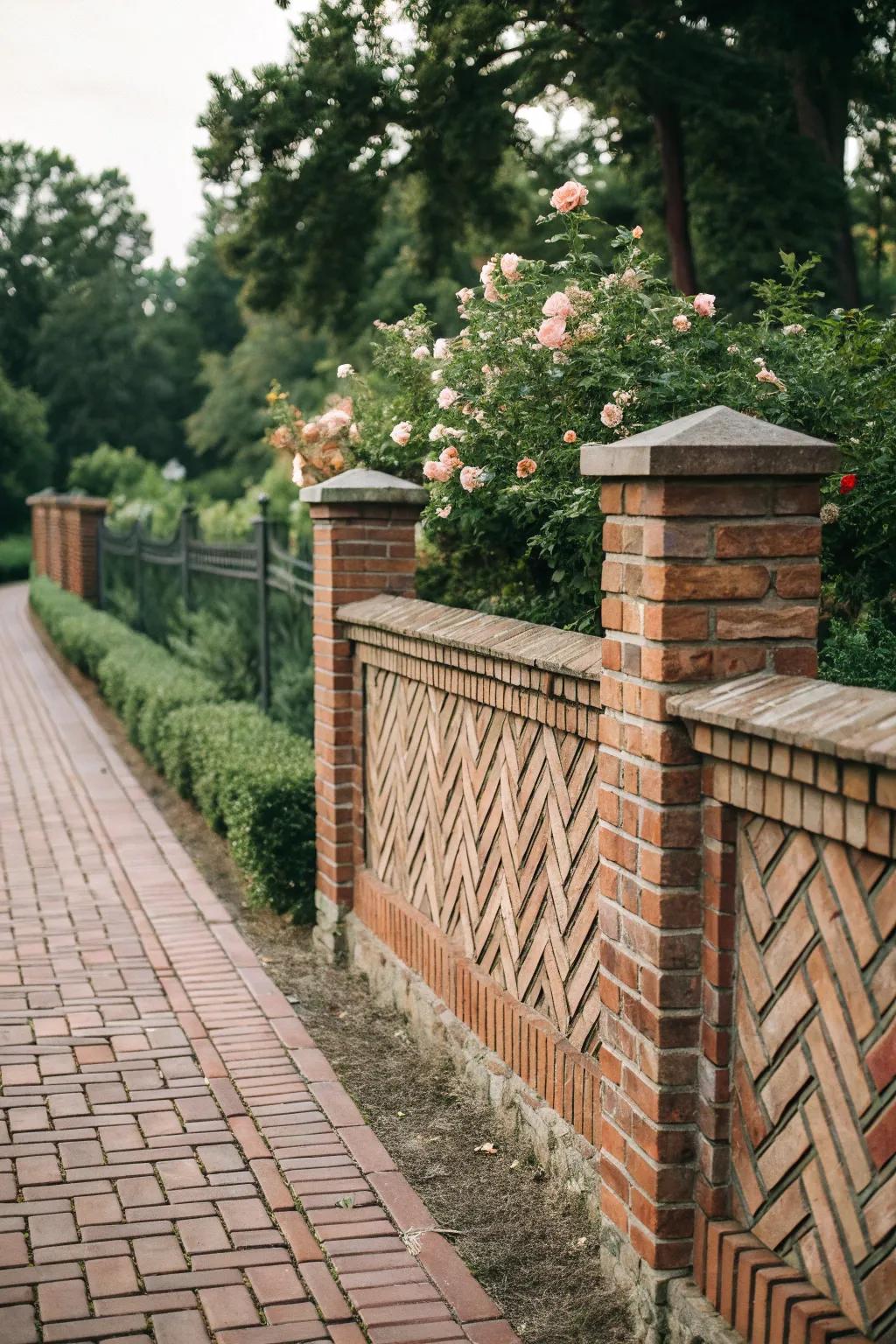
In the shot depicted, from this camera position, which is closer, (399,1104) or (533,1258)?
(533,1258)

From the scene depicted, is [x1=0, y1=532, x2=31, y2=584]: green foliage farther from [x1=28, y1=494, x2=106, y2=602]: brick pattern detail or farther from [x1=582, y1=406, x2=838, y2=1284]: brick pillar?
[x1=582, y1=406, x2=838, y2=1284]: brick pillar

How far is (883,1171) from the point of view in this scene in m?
2.31

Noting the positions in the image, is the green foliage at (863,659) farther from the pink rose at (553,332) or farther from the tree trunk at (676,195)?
the tree trunk at (676,195)

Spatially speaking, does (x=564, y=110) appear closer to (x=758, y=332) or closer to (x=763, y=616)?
(x=758, y=332)

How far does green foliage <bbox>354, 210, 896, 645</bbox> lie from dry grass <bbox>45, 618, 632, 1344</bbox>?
1.77 m

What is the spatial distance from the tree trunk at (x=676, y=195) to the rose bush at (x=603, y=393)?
9861 mm

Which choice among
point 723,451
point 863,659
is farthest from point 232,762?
point 723,451

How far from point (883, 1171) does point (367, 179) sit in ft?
49.7

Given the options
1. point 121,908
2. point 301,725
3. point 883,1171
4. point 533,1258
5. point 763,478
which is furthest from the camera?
point 301,725

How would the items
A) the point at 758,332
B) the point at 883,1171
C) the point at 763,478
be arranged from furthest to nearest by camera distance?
the point at 758,332
the point at 763,478
the point at 883,1171

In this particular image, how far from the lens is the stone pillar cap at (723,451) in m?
2.80

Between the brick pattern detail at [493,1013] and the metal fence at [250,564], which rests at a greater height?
the metal fence at [250,564]

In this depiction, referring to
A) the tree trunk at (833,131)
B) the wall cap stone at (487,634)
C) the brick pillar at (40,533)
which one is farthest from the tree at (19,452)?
the wall cap stone at (487,634)

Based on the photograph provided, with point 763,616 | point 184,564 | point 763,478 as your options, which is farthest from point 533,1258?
point 184,564
